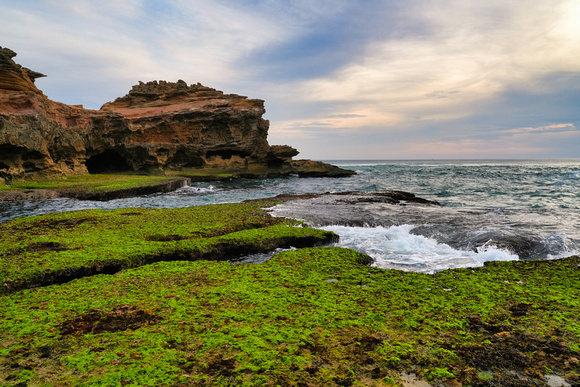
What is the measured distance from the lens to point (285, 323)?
233 inches

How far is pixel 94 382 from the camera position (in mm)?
4332

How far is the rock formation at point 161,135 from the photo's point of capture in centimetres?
4153

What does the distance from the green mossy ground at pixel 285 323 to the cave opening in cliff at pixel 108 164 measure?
57227 mm

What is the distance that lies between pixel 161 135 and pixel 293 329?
62.8 meters

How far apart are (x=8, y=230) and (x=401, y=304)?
48.2 ft

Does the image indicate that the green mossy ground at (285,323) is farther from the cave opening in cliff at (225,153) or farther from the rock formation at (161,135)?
the cave opening in cliff at (225,153)

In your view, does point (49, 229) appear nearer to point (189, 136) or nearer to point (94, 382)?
point (94, 382)

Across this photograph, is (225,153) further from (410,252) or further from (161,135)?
(410,252)

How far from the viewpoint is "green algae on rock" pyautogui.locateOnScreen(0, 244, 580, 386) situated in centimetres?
462

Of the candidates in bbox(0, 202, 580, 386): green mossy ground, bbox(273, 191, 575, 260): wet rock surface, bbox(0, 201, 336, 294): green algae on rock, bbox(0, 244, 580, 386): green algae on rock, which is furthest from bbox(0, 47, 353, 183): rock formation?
bbox(0, 244, 580, 386): green algae on rock

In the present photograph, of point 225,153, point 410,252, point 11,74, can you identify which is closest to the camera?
point 410,252

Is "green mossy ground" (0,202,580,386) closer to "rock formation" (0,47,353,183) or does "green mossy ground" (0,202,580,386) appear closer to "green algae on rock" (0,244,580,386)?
"green algae on rock" (0,244,580,386)

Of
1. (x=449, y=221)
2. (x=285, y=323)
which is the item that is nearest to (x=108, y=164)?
(x=449, y=221)

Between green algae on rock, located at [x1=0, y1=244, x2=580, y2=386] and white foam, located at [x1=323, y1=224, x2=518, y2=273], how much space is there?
248cm
